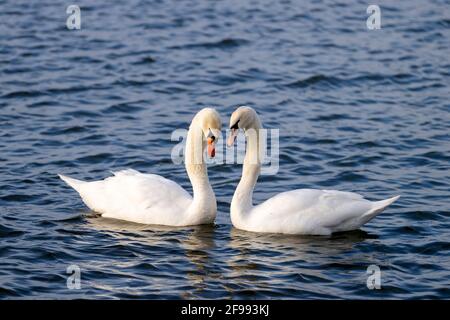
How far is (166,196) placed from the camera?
1333 cm

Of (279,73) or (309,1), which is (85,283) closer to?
(279,73)

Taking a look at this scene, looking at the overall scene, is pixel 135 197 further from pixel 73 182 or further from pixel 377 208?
pixel 377 208

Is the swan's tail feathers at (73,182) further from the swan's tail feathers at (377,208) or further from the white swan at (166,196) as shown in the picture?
the swan's tail feathers at (377,208)

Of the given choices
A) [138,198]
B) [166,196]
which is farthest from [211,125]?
[138,198]

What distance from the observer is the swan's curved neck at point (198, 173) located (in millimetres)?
13234

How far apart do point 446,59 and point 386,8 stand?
12.0 feet

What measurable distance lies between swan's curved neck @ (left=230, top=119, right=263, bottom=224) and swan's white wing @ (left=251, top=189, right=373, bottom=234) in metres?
0.31

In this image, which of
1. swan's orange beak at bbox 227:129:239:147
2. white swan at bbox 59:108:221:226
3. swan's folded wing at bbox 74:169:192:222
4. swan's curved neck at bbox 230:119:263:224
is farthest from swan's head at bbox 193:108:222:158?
swan's folded wing at bbox 74:169:192:222

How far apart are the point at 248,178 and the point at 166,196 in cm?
101

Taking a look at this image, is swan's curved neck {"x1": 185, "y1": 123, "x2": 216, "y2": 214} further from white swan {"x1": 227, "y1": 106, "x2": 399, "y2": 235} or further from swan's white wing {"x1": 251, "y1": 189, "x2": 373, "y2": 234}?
swan's white wing {"x1": 251, "y1": 189, "x2": 373, "y2": 234}

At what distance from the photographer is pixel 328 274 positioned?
461 inches

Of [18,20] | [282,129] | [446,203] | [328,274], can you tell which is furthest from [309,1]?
[328,274]

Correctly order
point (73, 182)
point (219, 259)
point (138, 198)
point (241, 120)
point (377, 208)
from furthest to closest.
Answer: point (73, 182)
point (138, 198)
point (241, 120)
point (377, 208)
point (219, 259)

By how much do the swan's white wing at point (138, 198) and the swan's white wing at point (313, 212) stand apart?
1078mm
